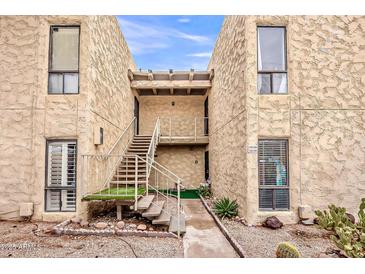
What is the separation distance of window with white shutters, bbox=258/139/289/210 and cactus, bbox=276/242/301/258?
1981mm

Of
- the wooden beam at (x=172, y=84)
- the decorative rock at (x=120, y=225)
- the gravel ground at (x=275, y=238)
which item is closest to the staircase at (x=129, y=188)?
the decorative rock at (x=120, y=225)

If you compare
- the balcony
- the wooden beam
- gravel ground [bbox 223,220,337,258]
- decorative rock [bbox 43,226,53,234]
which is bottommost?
gravel ground [bbox 223,220,337,258]

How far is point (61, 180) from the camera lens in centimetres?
511

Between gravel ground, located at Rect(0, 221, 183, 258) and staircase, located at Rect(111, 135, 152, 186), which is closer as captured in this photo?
gravel ground, located at Rect(0, 221, 183, 258)

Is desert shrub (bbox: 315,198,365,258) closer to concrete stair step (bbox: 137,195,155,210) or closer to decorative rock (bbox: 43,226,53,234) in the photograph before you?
concrete stair step (bbox: 137,195,155,210)

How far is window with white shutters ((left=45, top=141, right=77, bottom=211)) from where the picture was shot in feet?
16.7

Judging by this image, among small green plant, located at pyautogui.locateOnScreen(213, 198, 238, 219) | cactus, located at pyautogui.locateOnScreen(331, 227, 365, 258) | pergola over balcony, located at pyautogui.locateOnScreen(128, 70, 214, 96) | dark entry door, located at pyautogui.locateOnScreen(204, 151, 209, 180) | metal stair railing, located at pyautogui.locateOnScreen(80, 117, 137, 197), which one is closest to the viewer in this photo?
cactus, located at pyautogui.locateOnScreen(331, 227, 365, 258)

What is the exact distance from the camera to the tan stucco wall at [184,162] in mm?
11359

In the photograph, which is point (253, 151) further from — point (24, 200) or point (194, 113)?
point (194, 113)

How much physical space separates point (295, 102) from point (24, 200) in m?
7.17

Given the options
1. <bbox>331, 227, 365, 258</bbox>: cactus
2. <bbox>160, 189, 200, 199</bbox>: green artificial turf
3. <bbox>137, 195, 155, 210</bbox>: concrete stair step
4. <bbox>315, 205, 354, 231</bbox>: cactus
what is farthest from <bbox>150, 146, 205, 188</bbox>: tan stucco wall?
<bbox>331, 227, 365, 258</bbox>: cactus

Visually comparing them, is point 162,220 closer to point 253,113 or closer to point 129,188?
point 129,188

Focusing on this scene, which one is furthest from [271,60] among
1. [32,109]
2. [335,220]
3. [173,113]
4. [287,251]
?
[173,113]

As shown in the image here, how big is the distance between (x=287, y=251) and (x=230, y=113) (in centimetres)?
442
